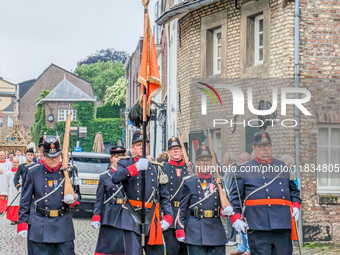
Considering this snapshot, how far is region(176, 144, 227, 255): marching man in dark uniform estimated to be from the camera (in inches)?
305

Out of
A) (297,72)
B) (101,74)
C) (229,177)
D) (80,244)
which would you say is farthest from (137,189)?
(101,74)

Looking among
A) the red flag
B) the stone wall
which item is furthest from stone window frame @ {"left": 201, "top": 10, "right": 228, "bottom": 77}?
the red flag

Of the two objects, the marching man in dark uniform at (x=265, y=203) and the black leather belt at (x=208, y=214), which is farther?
the black leather belt at (x=208, y=214)

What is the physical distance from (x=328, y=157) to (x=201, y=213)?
6400mm

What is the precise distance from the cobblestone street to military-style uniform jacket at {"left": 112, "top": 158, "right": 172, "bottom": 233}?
13.6 feet

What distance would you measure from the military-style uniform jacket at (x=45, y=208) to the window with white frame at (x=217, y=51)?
376 inches

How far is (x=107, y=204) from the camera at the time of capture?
9086 mm

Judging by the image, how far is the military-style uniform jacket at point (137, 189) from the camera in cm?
784

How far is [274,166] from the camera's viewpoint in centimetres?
769

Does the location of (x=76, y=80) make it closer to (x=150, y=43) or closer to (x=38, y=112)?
(x=38, y=112)

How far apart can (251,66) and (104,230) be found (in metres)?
7.34

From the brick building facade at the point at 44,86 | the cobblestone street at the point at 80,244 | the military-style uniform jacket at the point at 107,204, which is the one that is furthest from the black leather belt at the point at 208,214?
the brick building facade at the point at 44,86

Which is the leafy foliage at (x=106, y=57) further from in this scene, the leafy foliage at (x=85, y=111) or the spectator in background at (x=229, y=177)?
the spectator in background at (x=229, y=177)

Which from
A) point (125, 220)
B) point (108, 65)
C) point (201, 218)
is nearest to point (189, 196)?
point (201, 218)
